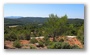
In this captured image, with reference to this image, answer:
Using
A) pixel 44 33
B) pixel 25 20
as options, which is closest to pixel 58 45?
pixel 44 33

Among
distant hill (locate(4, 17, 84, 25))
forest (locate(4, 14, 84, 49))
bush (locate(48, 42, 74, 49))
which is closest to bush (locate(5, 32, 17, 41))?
forest (locate(4, 14, 84, 49))

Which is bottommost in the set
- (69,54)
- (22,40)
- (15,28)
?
(69,54)

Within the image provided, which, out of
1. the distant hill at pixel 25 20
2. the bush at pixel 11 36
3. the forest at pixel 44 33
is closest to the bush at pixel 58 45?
the forest at pixel 44 33

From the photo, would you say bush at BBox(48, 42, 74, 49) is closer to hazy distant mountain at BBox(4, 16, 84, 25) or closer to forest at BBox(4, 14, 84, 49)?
forest at BBox(4, 14, 84, 49)

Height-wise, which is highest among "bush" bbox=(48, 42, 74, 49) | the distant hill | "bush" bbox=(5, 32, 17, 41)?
the distant hill

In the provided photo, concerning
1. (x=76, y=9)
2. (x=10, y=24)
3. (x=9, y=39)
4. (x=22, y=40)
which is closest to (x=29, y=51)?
(x=22, y=40)

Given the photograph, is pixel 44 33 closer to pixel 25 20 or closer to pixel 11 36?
pixel 25 20

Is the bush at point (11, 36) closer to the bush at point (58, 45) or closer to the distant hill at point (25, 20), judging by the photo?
the distant hill at point (25, 20)

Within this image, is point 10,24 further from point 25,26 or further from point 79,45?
point 79,45
